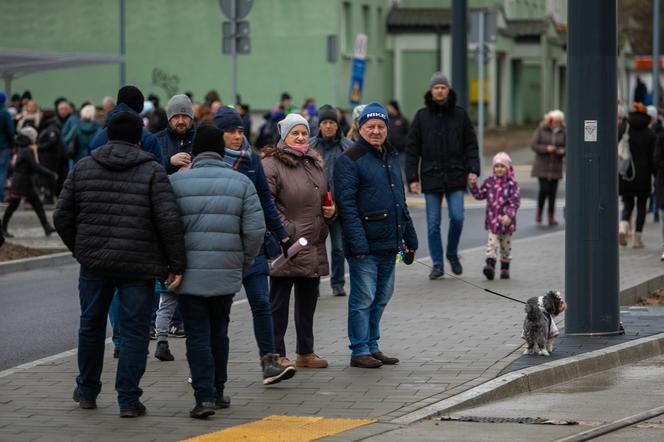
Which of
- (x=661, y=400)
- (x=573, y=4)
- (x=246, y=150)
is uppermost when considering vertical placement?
(x=573, y=4)

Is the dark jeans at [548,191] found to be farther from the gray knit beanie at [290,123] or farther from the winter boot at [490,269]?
the gray knit beanie at [290,123]

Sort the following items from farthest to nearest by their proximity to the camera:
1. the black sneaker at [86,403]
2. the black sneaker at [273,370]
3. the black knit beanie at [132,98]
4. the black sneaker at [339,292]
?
the black sneaker at [339,292]
the black knit beanie at [132,98]
the black sneaker at [273,370]
the black sneaker at [86,403]

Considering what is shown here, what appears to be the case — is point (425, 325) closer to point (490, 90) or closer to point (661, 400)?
point (661, 400)

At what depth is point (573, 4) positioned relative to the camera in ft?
39.0

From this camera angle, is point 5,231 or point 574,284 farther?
point 5,231

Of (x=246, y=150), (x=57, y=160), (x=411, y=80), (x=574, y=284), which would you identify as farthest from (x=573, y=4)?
(x=411, y=80)

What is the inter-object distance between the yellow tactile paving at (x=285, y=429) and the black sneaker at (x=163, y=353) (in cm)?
217

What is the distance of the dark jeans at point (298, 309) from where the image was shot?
1064 centimetres

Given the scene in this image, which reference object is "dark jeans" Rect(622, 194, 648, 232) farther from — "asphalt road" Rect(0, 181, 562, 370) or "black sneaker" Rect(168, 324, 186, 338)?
"black sneaker" Rect(168, 324, 186, 338)

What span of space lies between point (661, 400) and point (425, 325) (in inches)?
126

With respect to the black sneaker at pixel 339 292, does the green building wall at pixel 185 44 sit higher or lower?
Result: higher

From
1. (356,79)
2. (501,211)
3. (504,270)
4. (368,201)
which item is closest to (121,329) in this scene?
(368,201)

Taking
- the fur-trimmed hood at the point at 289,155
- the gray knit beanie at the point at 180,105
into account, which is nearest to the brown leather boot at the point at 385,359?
the fur-trimmed hood at the point at 289,155

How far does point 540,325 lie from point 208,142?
9.05 feet
